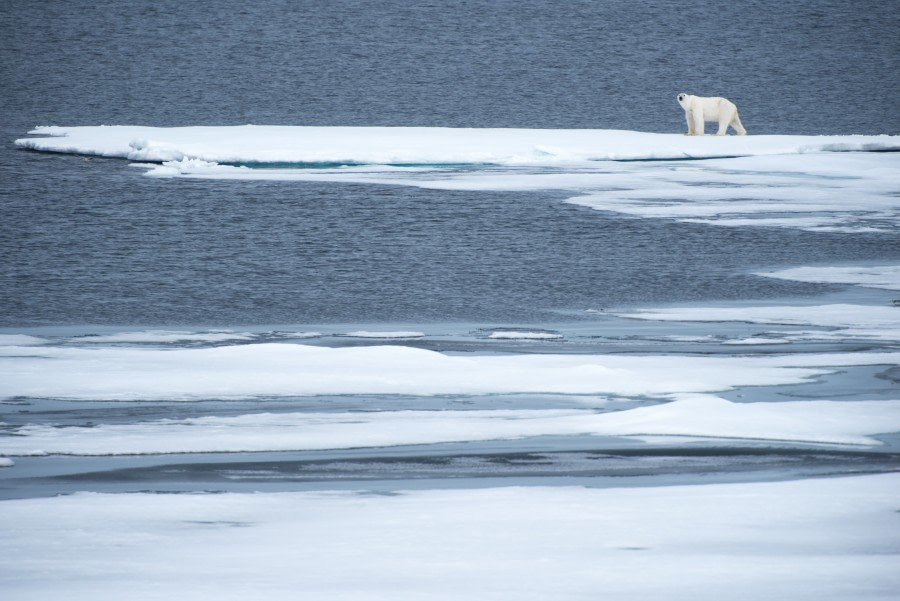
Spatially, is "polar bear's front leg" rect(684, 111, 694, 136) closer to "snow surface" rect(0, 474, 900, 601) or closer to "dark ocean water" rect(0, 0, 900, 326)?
"dark ocean water" rect(0, 0, 900, 326)

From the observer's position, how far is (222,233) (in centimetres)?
1131

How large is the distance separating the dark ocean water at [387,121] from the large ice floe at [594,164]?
475mm

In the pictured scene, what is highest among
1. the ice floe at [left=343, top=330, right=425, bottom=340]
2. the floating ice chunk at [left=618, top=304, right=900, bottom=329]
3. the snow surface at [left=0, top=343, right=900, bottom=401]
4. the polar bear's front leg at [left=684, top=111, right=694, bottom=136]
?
the polar bear's front leg at [left=684, top=111, right=694, bottom=136]

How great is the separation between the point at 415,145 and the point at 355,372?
1131 cm

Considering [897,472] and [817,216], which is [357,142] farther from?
[897,472]

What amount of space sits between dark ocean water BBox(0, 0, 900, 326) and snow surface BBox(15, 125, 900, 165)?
821 mm

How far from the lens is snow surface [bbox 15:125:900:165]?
15766mm

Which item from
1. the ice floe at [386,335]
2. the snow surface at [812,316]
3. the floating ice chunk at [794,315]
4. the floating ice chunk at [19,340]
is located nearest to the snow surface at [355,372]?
the floating ice chunk at [19,340]

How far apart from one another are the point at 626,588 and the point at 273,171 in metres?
13.0

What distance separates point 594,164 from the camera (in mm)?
16094

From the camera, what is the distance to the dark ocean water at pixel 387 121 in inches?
339

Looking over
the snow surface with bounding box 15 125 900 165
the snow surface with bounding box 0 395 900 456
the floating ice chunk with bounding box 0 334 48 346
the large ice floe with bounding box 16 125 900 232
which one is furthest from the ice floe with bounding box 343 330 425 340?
the snow surface with bounding box 15 125 900 165

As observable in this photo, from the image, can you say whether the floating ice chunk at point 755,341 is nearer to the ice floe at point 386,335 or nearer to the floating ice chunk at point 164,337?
the ice floe at point 386,335

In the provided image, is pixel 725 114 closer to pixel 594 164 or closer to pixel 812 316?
pixel 594 164
